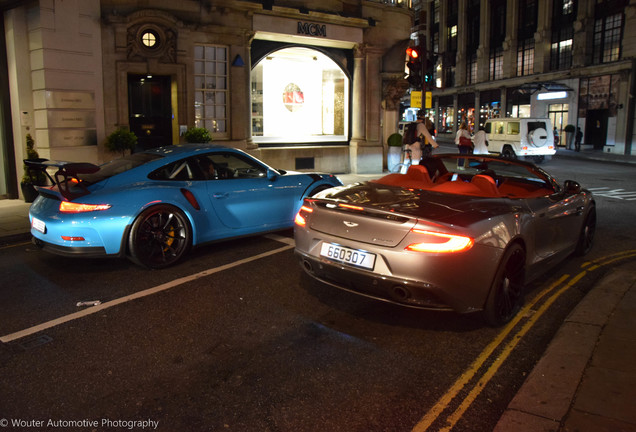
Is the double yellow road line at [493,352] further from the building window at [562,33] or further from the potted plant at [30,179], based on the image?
the building window at [562,33]

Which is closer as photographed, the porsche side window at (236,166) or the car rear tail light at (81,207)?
the car rear tail light at (81,207)

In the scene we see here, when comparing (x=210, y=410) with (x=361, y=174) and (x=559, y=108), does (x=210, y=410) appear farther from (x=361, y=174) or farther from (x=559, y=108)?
(x=559, y=108)

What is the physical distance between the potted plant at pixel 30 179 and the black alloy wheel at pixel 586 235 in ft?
32.1

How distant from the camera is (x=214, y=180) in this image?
6.81 metres

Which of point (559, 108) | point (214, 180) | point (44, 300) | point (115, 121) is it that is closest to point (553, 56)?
point (559, 108)

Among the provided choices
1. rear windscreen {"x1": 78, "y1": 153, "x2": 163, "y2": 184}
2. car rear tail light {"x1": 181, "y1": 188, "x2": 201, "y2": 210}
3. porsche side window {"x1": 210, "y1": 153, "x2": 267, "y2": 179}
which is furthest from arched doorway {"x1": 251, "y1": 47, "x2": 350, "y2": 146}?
car rear tail light {"x1": 181, "y1": 188, "x2": 201, "y2": 210}

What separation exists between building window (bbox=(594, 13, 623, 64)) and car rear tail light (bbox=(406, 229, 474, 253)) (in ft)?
118

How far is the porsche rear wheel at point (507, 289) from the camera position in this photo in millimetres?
4320

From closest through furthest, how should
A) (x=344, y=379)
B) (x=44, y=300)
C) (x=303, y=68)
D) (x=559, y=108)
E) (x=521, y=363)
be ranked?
(x=344, y=379) → (x=521, y=363) → (x=44, y=300) → (x=303, y=68) → (x=559, y=108)

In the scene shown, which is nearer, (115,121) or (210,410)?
(210,410)

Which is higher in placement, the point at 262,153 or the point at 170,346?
the point at 262,153

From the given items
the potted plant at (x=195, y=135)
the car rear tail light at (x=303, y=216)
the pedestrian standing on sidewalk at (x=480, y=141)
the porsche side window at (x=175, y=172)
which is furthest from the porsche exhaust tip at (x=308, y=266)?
the pedestrian standing on sidewalk at (x=480, y=141)

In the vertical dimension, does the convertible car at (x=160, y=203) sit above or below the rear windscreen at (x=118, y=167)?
below

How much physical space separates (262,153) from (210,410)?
12371mm
